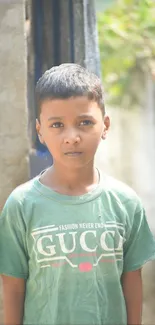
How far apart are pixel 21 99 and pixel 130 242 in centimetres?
99

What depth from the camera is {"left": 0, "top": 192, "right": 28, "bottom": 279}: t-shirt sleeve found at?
248cm

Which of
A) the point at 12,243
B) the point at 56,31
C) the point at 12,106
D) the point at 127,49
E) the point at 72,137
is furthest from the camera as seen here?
the point at 127,49

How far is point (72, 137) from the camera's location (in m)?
2.38

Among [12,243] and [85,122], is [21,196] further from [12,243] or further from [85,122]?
[85,122]

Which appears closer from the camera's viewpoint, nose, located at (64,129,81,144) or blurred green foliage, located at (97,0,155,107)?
nose, located at (64,129,81,144)

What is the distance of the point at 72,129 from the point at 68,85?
184mm

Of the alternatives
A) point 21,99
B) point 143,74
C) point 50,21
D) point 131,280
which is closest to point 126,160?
point 143,74

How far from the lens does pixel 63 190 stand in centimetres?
253

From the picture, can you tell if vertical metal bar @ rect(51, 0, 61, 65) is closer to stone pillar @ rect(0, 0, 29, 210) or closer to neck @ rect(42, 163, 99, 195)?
stone pillar @ rect(0, 0, 29, 210)

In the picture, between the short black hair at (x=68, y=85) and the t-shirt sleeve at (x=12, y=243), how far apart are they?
0.45 meters

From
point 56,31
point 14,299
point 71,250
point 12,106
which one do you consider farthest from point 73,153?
point 56,31

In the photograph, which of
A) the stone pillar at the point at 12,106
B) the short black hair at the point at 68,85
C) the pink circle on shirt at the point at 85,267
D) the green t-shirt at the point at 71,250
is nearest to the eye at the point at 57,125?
the short black hair at the point at 68,85

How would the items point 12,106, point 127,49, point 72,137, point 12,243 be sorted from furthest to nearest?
point 127,49 < point 12,106 < point 12,243 < point 72,137

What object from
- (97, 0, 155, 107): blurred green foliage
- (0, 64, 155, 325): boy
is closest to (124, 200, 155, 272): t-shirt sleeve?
(0, 64, 155, 325): boy
